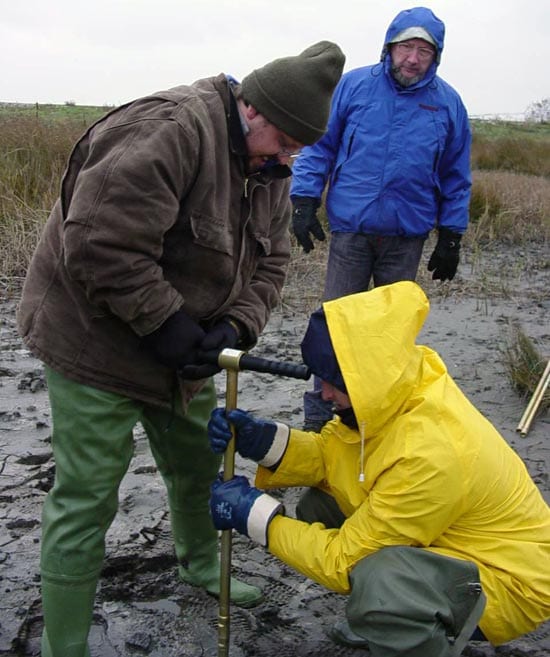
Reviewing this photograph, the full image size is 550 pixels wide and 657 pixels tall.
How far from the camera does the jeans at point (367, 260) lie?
428cm

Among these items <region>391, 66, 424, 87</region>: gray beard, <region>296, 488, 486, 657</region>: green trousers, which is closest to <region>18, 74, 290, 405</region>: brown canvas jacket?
<region>296, 488, 486, 657</region>: green trousers

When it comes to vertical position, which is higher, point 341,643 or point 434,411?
point 434,411

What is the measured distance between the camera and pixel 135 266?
2.10 m

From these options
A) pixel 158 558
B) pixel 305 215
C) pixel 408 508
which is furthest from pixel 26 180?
pixel 408 508

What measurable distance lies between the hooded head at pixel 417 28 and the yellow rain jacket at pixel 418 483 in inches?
85.9

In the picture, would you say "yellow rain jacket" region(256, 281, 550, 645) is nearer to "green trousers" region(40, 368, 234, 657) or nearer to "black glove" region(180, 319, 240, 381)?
"black glove" region(180, 319, 240, 381)

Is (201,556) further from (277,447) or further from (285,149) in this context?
(285,149)

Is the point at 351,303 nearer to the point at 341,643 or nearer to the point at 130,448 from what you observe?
the point at 130,448

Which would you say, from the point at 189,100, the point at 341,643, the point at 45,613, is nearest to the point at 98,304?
the point at 189,100

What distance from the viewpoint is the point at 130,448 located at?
2426 millimetres

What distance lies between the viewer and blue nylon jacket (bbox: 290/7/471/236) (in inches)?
162

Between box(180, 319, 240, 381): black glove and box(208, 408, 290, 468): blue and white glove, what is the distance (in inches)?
6.1

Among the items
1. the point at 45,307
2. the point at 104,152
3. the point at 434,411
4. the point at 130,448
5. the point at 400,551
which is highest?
the point at 104,152

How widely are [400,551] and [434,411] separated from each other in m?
0.41
